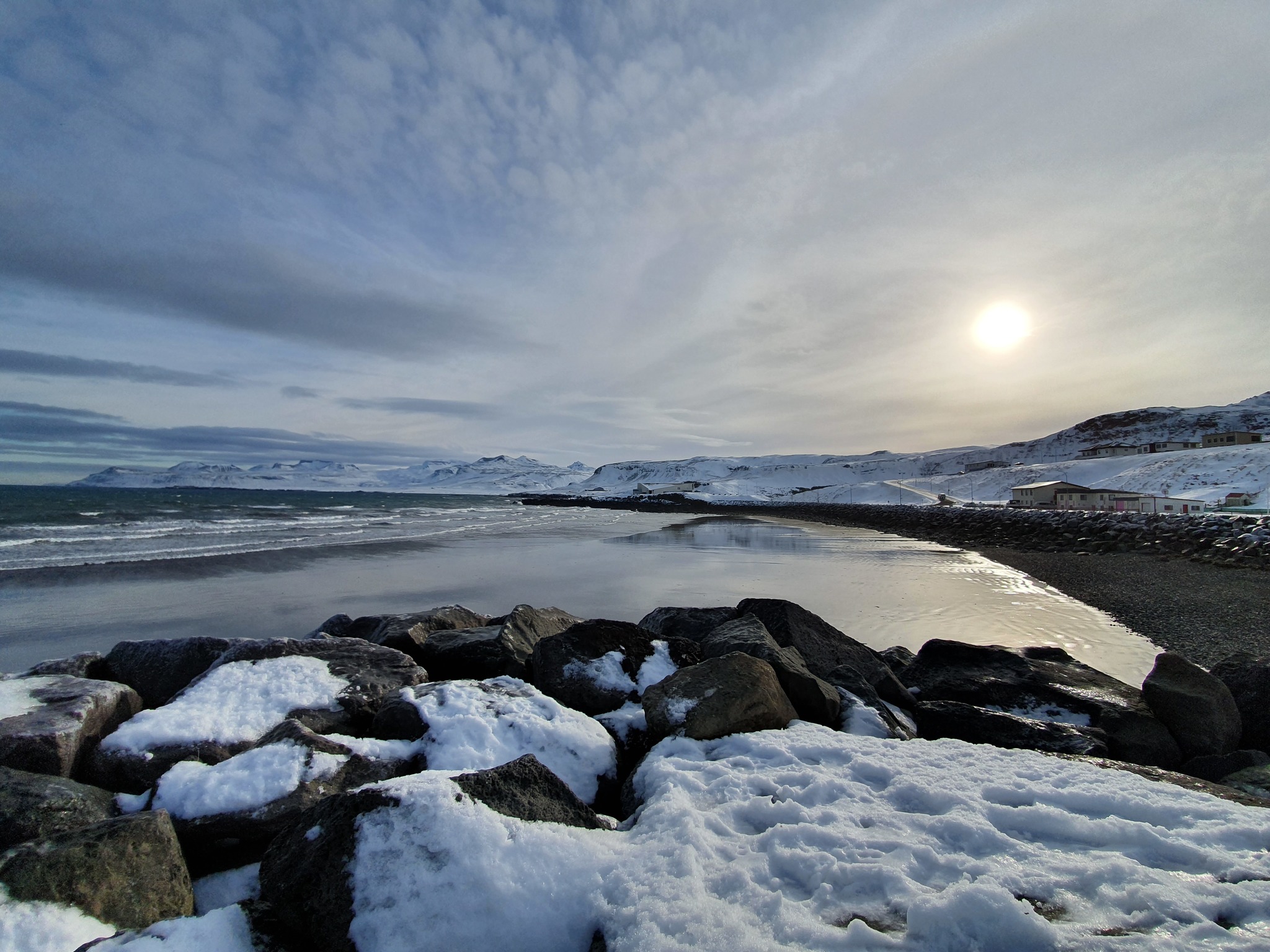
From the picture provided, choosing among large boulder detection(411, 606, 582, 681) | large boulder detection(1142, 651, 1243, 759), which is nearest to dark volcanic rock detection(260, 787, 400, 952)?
large boulder detection(411, 606, 582, 681)

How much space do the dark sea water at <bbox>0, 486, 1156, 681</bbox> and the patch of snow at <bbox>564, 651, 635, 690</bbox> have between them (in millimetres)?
5682

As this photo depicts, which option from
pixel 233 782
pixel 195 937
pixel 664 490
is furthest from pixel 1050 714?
pixel 664 490

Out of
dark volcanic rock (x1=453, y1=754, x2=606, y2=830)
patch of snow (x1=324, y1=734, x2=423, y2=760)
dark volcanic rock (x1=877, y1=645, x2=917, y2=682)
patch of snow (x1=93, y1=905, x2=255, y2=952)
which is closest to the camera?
patch of snow (x1=93, y1=905, x2=255, y2=952)

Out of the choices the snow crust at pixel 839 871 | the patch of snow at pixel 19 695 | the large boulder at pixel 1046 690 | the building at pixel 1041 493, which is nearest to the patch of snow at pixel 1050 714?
the large boulder at pixel 1046 690

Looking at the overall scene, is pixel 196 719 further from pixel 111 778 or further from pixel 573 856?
pixel 573 856

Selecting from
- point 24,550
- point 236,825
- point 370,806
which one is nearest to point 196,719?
point 236,825

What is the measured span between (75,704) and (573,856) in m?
3.93

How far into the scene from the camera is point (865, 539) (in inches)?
1201

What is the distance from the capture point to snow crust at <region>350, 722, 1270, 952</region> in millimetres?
2223

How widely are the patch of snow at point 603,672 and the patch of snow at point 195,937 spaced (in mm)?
3229

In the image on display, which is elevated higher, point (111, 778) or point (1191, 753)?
point (111, 778)

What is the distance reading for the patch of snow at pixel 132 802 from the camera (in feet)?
11.1

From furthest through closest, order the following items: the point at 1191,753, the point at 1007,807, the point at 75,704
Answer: the point at 1191,753
the point at 75,704
the point at 1007,807

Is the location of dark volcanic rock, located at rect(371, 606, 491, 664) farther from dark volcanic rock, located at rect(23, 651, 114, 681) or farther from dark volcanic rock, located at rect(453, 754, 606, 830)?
dark volcanic rock, located at rect(453, 754, 606, 830)
